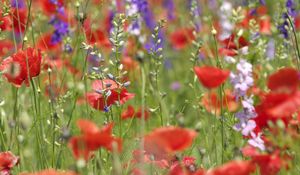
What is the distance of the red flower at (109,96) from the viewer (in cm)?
172

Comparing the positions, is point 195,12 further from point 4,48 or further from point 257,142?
point 257,142

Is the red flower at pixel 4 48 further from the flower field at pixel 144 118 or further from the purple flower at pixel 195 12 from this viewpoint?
the purple flower at pixel 195 12

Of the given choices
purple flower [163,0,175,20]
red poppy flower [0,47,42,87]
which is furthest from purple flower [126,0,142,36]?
purple flower [163,0,175,20]

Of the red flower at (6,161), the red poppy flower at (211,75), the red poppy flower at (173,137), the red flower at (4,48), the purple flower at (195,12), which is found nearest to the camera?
the red poppy flower at (173,137)

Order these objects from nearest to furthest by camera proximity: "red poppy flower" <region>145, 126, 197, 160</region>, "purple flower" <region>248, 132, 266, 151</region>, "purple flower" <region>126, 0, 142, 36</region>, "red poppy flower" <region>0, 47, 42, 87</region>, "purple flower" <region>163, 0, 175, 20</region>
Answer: "red poppy flower" <region>145, 126, 197, 160</region>
"purple flower" <region>248, 132, 266, 151</region>
"red poppy flower" <region>0, 47, 42, 87</region>
"purple flower" <region>126, 0, 142, 36</region>
"purple flower" <region>163, 0, 175, 20</region>

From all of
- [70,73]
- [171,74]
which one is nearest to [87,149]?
[70,73]

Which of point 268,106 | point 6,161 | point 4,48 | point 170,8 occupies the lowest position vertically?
point 6,161

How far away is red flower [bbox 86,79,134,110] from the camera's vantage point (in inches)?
67.6

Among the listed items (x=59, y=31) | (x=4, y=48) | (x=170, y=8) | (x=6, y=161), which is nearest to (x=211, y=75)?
(x=6, y=161)

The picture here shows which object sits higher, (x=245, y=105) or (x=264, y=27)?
(x=264, y=27)

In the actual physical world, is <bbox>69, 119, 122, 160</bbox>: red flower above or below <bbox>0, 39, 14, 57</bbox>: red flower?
below

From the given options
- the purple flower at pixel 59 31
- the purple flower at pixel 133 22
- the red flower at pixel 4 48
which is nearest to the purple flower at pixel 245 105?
the red flower at pixel 4 48

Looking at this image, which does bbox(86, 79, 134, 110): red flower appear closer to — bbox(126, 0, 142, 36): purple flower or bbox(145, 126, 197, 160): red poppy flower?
bbox(145, 126, 197, 160): red poppy flower

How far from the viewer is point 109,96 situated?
69.4 inches
